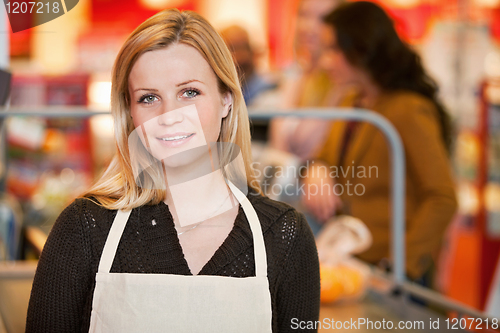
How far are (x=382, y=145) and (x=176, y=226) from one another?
26.6 inches

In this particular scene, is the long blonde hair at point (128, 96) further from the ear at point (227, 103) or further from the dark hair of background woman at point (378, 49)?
the dark hair of background woman at point (378, 49)

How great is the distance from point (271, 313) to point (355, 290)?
0.36m

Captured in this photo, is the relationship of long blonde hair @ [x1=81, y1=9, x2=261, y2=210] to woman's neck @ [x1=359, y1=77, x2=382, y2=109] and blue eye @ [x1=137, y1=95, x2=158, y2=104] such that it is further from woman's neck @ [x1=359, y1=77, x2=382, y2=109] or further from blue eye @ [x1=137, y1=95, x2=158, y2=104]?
woman's neck @ [x1=359, y1=77, x2=382, y2=109]

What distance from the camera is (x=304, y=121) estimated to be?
73.7 inches

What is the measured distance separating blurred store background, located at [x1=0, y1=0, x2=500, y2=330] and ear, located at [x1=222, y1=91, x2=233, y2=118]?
1.75 metres

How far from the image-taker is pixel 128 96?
28.1 inches

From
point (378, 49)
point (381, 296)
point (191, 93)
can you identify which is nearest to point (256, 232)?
point (191, 93)

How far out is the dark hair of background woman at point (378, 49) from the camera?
1.47 m

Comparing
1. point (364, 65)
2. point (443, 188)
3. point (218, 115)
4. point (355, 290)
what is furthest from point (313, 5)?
point (218, 115)

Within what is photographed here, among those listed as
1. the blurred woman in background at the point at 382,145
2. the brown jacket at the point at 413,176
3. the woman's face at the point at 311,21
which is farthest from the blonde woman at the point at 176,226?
the woman's face at the point at 311,21

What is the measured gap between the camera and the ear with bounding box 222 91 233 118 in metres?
0.72

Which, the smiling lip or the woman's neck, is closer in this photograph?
the smiling lip

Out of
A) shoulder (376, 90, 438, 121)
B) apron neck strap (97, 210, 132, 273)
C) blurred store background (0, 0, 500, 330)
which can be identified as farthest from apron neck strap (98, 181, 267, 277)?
blurred store background (0, 0, 500, 330)

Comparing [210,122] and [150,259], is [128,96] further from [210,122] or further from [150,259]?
[150,259]
